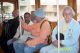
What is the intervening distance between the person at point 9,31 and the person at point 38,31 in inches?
5.8

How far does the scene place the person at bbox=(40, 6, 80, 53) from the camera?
11.5 ft

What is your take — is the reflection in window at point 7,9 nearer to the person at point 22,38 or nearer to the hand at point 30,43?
the person at point 22,38

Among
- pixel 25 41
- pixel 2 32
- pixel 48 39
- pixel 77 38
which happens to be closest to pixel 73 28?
pixel 77 38

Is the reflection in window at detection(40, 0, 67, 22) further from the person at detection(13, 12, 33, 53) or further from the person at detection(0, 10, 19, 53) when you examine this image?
the person at detection(0, 10, 19, 53)

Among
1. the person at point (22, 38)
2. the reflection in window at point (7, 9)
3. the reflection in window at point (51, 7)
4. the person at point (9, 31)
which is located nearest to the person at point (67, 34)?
the reflection in window at point (51, 7)

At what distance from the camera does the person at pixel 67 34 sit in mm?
3510

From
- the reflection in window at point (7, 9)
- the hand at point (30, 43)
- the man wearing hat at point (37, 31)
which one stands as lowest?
the hand at point (30, 43)

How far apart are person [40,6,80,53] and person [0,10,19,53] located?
64 centimetres

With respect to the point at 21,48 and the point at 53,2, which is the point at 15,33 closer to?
the point at 21,48

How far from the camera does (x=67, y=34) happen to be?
11.7 feet

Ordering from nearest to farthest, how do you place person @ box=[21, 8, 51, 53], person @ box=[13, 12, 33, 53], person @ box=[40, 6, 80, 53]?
1. person @ box=[40, 6, 80, 53]
2. person @ box=[21, 8, 51, 53]
3. person @ box=[13, 12, 33, 53]

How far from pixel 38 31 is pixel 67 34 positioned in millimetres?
470

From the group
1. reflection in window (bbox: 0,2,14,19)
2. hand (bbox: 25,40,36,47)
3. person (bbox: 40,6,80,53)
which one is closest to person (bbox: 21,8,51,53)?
hand (bbox: 25,40,36,47)


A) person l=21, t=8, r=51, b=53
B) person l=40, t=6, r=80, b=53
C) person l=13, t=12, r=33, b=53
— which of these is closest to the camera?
person l=40, t=6, r=80, b=53
